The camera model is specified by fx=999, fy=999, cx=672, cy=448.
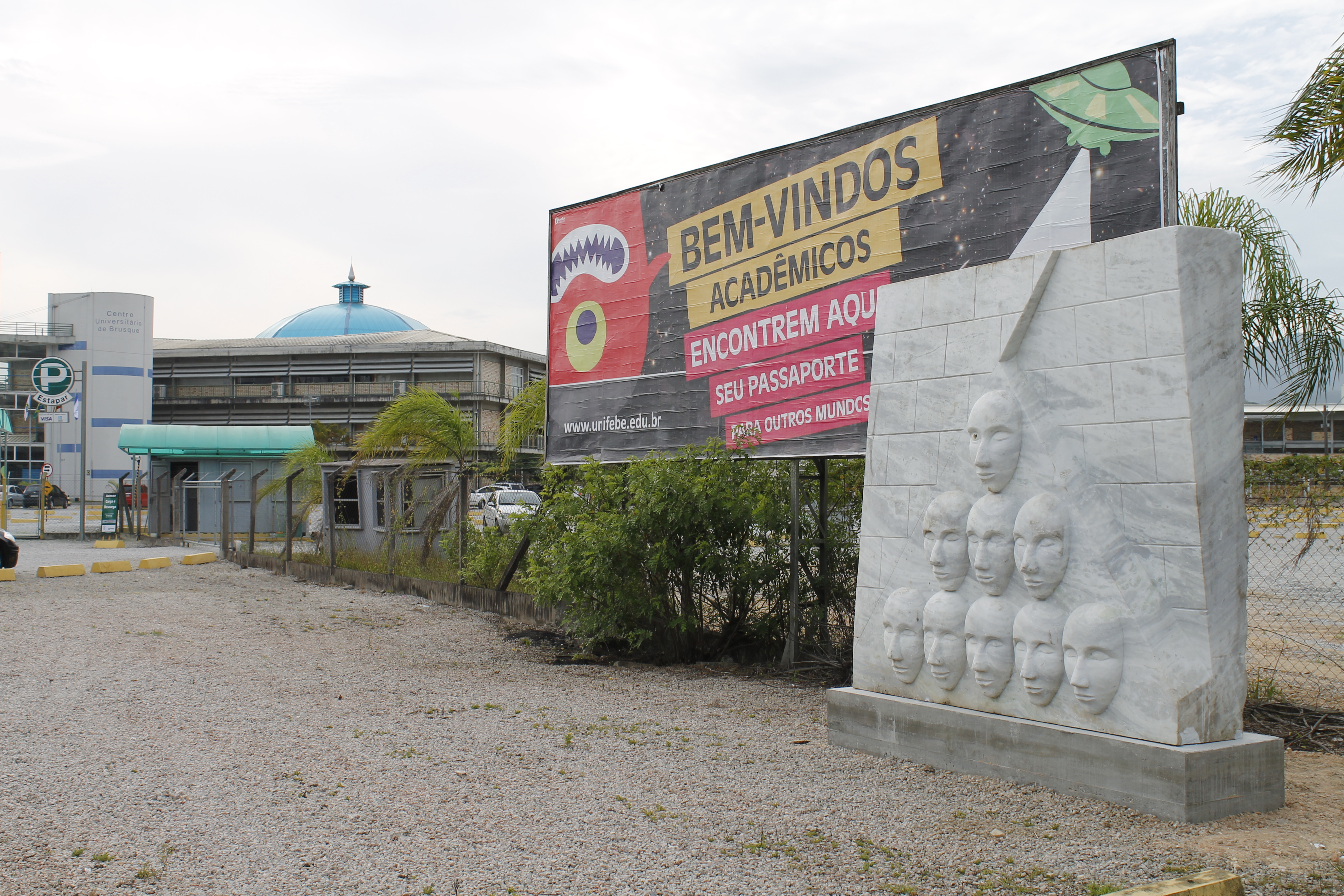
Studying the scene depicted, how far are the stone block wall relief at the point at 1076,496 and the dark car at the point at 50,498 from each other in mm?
56432

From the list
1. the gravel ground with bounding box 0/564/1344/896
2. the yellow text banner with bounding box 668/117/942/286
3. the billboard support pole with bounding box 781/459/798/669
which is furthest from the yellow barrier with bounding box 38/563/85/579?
the billboard support pole with bounding box 781/459/798/669

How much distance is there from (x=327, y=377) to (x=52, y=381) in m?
31.8

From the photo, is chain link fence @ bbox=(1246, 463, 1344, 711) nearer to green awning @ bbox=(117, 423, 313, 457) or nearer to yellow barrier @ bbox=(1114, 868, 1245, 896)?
yellow barrier @ bbox=(1114, 868, 1245, 896)

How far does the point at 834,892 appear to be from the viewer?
12.3 ft

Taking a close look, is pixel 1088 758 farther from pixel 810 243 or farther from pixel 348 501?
pixel 348 501

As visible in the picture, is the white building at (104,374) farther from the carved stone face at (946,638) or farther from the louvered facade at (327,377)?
the carved stone face at (946,638)

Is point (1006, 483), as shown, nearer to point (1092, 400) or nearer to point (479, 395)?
point (1092, 400)

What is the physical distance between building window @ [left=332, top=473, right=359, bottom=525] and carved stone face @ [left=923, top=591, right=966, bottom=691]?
14393 mm

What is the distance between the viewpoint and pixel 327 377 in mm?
58219

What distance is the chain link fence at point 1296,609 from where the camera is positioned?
650 cm

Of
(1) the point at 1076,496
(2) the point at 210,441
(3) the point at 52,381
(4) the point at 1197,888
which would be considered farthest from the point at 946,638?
(2) the point at 210,441

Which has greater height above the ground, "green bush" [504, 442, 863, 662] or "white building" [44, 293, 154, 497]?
"white building" [44, 293, 154, 497]

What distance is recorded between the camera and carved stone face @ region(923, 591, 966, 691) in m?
5.35

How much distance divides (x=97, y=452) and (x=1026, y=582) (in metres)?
61.4
